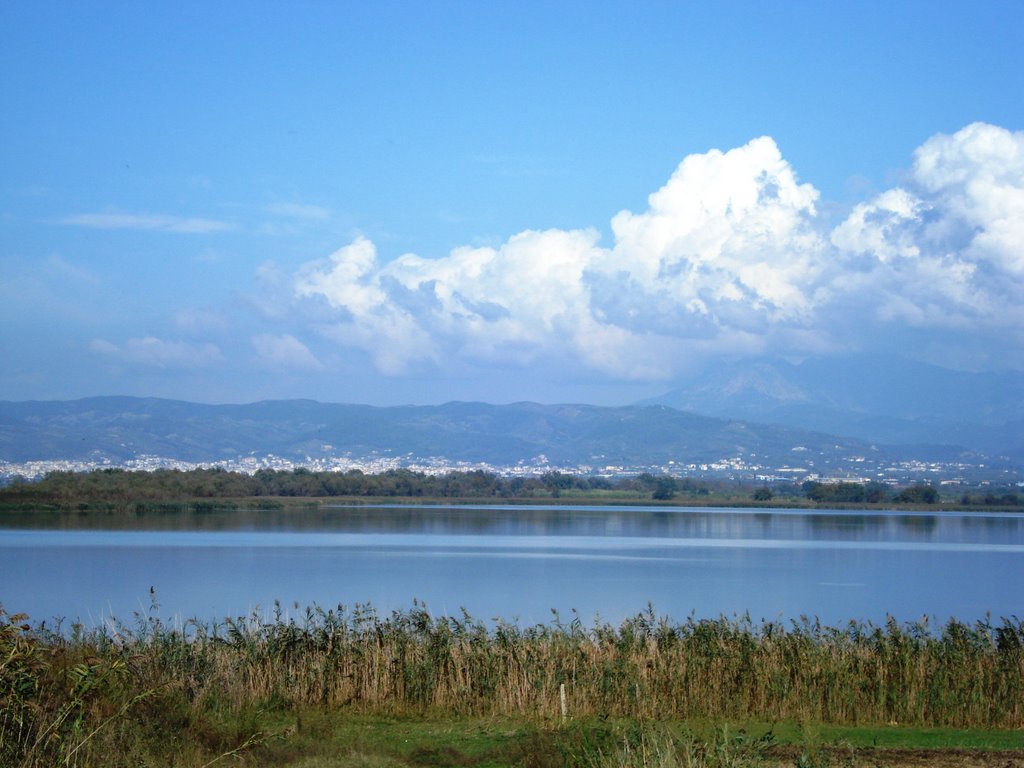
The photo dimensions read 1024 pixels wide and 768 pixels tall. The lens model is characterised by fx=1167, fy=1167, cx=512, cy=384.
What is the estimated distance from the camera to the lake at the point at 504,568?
96.5 ft

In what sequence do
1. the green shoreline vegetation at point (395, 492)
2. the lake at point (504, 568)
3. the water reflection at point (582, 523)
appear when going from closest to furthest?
the lake at point (504, 568) < the water reflection at point (582, 523) < the green shoreline vegetation at point (395, 492)

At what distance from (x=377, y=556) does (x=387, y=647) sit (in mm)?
29538

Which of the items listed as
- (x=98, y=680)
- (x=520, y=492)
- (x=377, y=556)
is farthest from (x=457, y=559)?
(x=520, y=492)

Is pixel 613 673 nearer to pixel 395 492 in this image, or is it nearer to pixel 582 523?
pixel 582 523

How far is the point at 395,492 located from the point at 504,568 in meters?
77.2

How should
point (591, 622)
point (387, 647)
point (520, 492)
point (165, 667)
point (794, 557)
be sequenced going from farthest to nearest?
point (520, 492), point (794, 557), point (591, 622), point (387, 647), point (165, 667)

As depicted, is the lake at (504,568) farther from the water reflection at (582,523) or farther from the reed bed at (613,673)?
the reed bed at (613,673)

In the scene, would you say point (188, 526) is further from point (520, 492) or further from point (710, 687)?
point (520, 492)

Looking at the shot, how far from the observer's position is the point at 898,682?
1474 cm

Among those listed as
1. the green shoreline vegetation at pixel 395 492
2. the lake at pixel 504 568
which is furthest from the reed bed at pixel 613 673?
the green shoreline vegetation at pixel 395 492

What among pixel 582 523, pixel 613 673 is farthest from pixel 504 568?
pixel 582 523

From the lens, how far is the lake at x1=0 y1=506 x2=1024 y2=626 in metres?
29.4

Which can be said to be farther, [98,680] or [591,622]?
[591,622]

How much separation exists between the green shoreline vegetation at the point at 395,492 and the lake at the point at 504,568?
24.0ft
